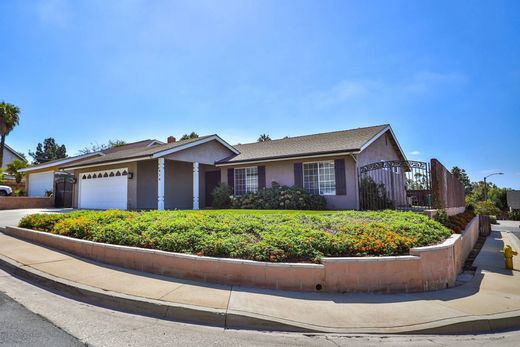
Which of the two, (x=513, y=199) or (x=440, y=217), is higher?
(x=440, y=217)

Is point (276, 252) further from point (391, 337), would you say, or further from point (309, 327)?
point (391, 337)

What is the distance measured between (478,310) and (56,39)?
1472cm

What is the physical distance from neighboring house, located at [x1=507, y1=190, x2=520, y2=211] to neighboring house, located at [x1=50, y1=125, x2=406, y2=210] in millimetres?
37231

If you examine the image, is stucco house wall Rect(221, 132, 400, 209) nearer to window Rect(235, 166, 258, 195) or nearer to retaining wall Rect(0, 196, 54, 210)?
window Rect(235, 166, 258, 195)

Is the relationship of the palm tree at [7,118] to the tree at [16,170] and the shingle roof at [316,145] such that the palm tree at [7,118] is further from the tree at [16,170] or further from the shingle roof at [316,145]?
the shingle roof at [316,145]

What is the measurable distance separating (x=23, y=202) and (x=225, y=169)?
46.5ft

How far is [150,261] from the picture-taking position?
5.54 m

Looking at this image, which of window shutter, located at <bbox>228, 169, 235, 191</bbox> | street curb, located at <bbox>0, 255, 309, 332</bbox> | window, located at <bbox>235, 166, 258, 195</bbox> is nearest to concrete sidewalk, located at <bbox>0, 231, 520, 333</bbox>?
street curb, located at <bbox>0, 255, 309, 332</bbox>

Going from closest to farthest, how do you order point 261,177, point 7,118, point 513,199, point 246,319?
1. point 246,319
2. point 261,177
3. point 7,118
4. point 513,199

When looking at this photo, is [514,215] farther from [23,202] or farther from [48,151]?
[48,151]

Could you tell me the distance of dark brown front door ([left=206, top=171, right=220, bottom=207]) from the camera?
18.3 meters

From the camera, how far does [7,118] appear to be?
2936cm

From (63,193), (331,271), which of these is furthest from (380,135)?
(63,193)

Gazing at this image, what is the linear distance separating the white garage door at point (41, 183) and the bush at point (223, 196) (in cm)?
1514
